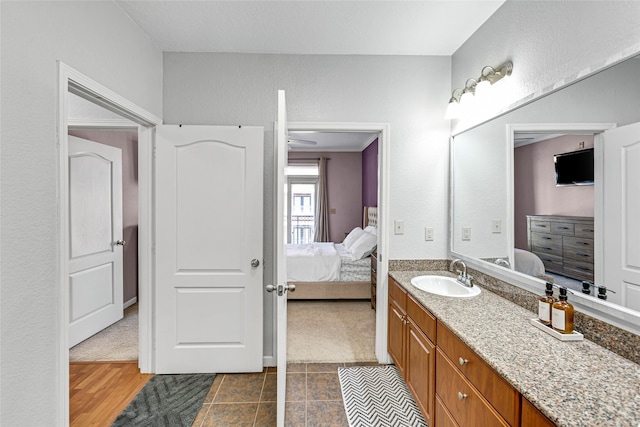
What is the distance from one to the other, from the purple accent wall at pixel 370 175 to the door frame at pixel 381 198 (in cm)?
286

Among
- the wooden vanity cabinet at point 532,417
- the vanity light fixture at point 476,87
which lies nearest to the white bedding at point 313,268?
the vanity light fixture at point 476,87

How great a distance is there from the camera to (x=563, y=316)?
1.19 meters

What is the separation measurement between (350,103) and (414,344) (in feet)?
6.12

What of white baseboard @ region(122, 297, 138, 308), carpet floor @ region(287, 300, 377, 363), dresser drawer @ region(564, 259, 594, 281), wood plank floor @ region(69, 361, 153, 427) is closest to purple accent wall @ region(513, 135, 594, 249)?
dresser drawer @ region(564, 259, 594, 281)

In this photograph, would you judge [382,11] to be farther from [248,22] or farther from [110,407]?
[110,407]

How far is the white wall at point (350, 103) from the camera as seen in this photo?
234cm

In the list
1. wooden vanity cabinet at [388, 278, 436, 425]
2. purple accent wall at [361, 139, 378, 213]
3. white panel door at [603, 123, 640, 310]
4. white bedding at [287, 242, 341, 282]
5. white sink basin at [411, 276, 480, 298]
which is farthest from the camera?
purple accent wall at [361, 139, 378, 213]

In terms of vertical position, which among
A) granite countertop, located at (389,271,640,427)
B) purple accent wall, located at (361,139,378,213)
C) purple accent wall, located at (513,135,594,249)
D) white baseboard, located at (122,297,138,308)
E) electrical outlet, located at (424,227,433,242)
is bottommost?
white baseboard, located at (122,297,138,308)

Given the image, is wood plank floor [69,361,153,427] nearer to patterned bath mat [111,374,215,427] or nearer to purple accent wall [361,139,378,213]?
patterned bath mat [111,374,215,427]

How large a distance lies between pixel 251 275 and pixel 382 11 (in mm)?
2062

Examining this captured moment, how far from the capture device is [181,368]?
227cm

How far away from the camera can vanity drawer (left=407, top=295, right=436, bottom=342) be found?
1.55m

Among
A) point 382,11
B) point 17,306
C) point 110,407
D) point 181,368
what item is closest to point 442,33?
point 382,11

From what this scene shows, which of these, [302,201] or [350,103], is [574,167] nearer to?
[350,103]
